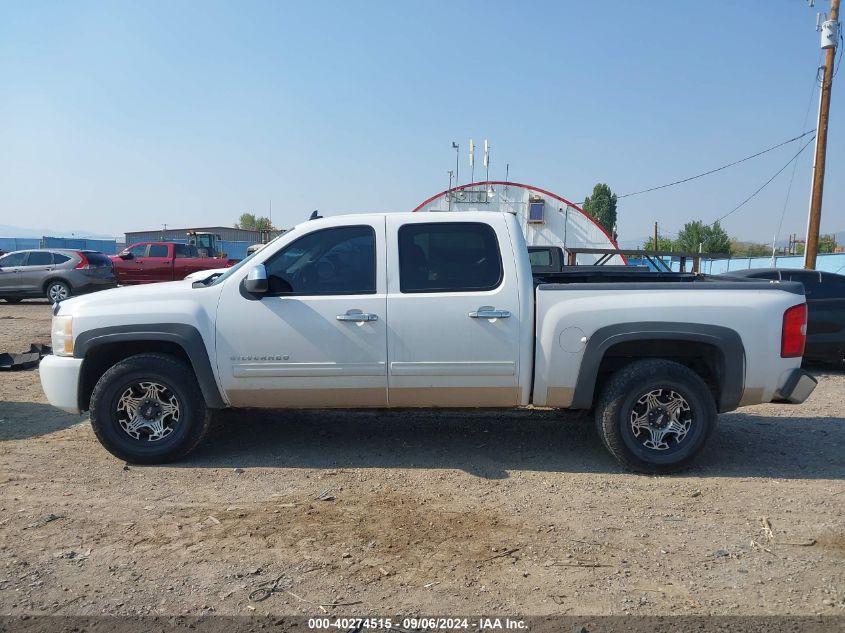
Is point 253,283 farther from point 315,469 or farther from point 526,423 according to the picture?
point 526,423

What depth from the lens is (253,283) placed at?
4.89 meters

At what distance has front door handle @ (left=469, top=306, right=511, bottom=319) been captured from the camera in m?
4.95

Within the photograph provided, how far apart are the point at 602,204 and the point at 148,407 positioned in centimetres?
7092

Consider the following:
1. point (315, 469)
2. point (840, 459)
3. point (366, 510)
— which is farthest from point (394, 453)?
point (840, 459)

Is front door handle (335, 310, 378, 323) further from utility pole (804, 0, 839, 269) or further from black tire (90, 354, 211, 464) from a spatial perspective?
utility pole (804, 0, 839, 269)

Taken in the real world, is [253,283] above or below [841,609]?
above

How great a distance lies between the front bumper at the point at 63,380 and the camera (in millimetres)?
5102

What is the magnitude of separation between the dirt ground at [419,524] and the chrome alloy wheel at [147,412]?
0.31 m

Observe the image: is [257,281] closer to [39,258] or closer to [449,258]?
[449,258]

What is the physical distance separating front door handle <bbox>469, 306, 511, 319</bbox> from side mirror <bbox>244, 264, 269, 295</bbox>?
1.54m

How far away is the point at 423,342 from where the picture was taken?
4.98 m

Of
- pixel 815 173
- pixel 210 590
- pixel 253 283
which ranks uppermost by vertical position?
pixel 815 173

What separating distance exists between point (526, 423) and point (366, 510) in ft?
8.08

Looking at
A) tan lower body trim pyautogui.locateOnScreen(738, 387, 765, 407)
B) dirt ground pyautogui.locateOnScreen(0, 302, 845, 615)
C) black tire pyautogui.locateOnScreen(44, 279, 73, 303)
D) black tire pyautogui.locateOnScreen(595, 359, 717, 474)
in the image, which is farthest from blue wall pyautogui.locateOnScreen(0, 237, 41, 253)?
tan lower body trim pyautogui.locateOnScreen(738, 387, 765, 407)
